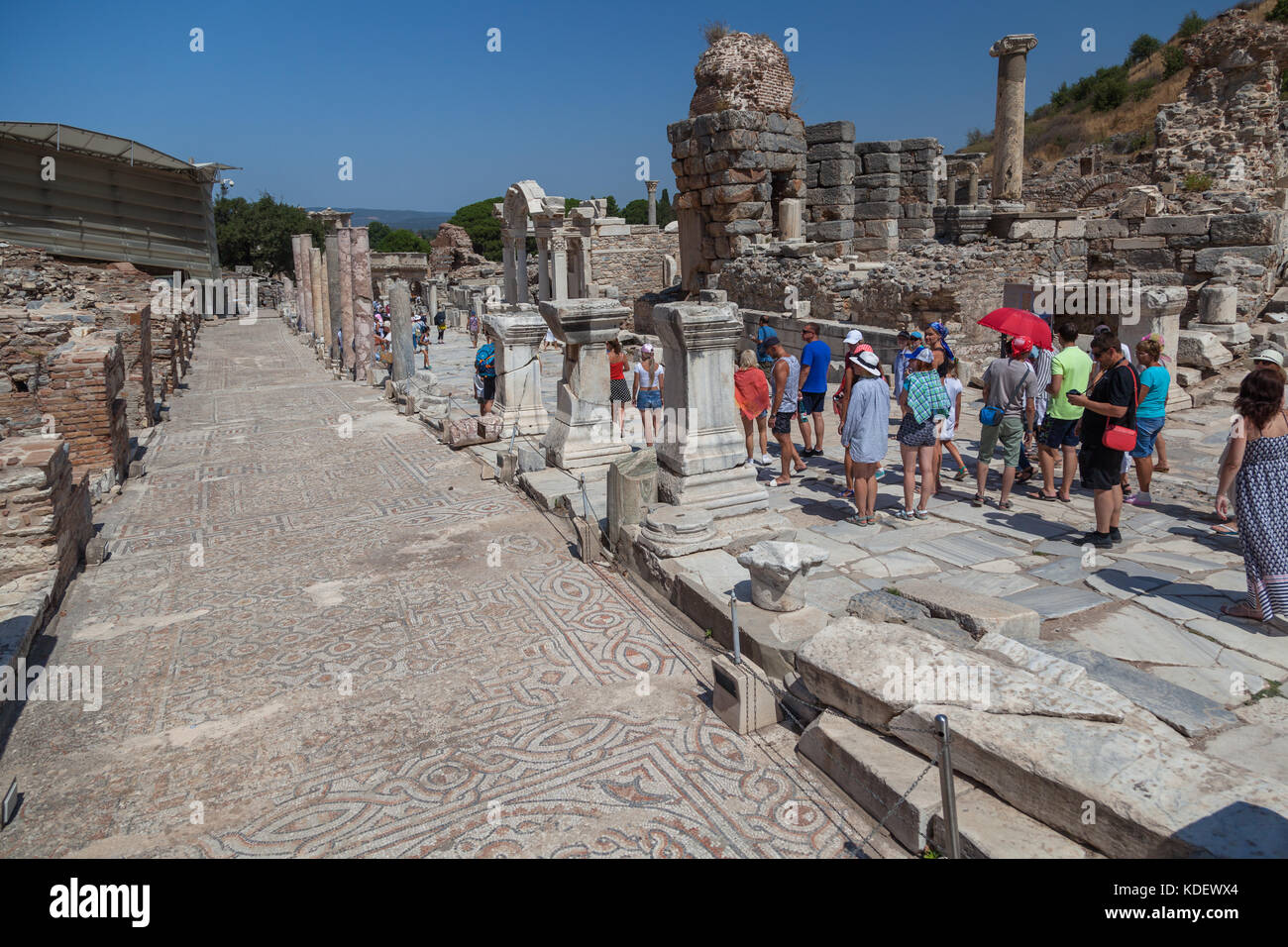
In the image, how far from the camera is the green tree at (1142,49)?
39188mm

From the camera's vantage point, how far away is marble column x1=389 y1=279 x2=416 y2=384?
14844 millimetres

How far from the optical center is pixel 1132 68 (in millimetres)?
39312

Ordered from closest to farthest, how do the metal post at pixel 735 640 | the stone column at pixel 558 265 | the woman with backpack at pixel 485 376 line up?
1. the metal post at pixel 735 640
2. the woman with backpack at pixel 485 376
3. the stone column at pixel 558 265

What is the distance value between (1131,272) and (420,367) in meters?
14.6

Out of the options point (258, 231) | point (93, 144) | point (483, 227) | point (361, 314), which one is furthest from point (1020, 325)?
point (483, 227)

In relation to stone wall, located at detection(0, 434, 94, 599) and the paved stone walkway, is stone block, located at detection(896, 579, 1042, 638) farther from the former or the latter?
stone wall, located at detection(0, 434, 94, 599)

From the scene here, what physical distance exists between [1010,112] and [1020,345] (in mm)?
15408

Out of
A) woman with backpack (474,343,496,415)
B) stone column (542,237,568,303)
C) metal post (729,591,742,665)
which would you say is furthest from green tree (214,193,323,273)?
metal post (729,591,742,665)

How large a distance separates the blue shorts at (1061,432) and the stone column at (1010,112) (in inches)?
583

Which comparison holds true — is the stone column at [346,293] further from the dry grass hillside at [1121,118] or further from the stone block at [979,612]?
the dry grass hillside at [1121,118]

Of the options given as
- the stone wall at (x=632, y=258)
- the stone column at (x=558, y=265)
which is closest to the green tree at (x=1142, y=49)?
the stone wall at (x=632, y=258)

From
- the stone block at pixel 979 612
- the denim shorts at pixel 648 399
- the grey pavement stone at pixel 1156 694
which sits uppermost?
the denim shorts at pixel 648 399

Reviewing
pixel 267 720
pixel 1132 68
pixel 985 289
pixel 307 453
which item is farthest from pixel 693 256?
pixel 1132 68
